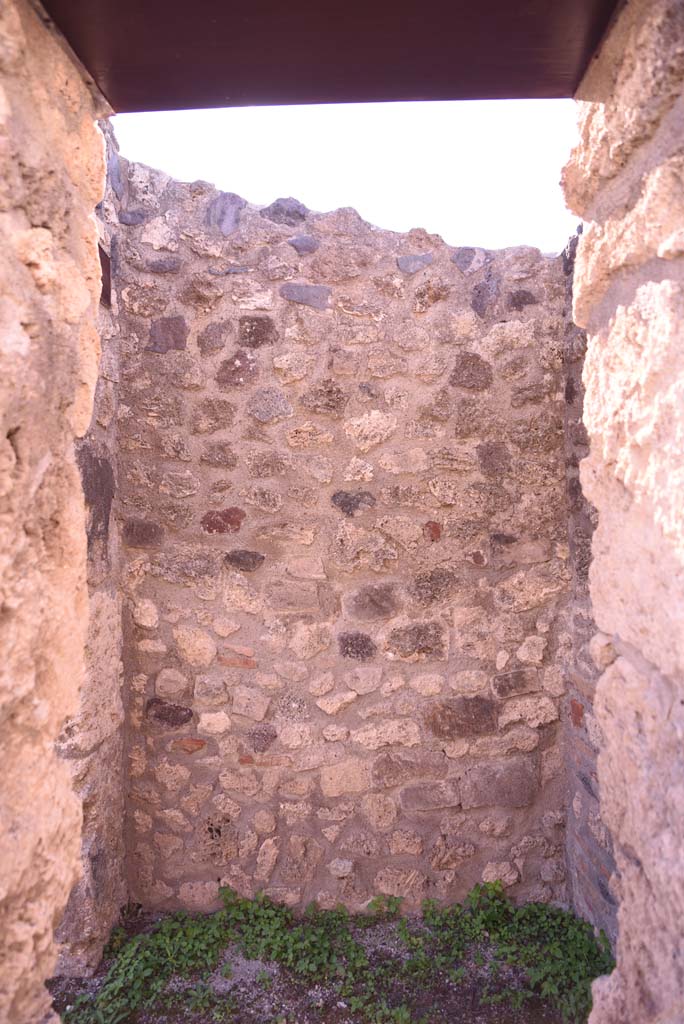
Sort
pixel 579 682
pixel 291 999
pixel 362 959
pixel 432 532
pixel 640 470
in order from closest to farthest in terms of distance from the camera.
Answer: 1. pixel 640 470
2. pixel 291 999
3. pixel 362 959
4. pixel 579 682
5. pixel 432 532

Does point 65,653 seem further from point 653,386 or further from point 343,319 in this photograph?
point 343,319

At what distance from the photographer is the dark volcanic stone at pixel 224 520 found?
2.86 meters

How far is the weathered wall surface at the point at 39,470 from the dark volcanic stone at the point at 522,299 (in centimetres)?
199

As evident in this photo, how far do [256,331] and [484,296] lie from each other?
0.91 meters

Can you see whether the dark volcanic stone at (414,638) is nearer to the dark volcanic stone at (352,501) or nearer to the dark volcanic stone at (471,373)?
the dark volcanic stone at (352,501)

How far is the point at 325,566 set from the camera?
2.86 metres

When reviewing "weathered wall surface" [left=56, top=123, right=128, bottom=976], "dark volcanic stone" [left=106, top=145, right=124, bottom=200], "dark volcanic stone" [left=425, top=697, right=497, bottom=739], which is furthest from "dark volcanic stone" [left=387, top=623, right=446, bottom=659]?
"dark volcanic stone" [left=106, top=145, right=124, bottom=200]

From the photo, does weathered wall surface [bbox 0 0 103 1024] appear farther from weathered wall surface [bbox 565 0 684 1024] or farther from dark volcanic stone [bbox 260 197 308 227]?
dark volcanic stone [bbox 260 197 308 227]

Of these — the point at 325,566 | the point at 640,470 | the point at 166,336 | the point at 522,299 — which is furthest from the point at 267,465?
the point at 640,470

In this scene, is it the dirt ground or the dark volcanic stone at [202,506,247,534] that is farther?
the dark volcanic stone at [202,506,247,534]

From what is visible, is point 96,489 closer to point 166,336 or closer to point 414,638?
point 166,336

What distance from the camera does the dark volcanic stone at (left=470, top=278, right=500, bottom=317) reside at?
2.90 m

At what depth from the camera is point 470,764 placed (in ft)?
9.46

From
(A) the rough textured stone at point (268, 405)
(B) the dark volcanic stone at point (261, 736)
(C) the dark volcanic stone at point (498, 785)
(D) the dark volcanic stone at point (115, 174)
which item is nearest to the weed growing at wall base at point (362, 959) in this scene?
(C) the dark volcanic stone at point (498, 785)
